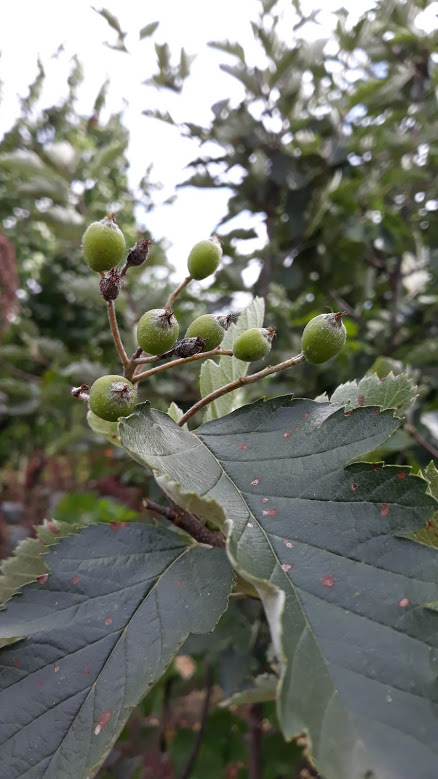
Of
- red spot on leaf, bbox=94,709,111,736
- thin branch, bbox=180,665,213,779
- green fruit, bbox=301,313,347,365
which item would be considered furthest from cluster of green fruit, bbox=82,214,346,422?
thin branch, bbox=180,665,213,779

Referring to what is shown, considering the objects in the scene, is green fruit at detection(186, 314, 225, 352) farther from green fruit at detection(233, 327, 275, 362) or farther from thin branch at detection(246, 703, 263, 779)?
thin branch at detection(246, 703, 263, 779)

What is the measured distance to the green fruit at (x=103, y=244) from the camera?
0.86 m

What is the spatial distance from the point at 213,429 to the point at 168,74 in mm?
2354

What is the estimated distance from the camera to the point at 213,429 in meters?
0.82

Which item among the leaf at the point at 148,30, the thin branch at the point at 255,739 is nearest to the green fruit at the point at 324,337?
the thin branch at the point at 255,739

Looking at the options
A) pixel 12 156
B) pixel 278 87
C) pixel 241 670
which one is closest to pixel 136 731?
pixel 241 670

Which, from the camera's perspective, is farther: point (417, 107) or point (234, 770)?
point (417, 107)

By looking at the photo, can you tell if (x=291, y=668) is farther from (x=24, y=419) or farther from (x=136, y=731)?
(x=24, y=419)

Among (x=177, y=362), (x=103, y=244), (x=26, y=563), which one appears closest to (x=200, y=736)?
(x=26, y=563)

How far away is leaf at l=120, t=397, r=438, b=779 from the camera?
52cm

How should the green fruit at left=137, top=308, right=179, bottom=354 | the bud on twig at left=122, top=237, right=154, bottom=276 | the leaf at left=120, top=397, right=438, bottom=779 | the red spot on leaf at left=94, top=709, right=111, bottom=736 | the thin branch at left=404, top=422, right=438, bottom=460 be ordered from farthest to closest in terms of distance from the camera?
the thin branch at left=404, top=422, right=438, bottom=460 < the bud on twig at left=122, top=237, right=154, bottom=276 < the green fruit at left=137, top=308, right=179, bottom=354 < the red spot on leaf at left=94, top=709, right=111, bottom=736 < the leaf at left=120, top=397, right=438, bottom=779

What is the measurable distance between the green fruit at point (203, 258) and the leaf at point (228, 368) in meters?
0.10

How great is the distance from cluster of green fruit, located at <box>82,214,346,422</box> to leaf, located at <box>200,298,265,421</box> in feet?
0.22

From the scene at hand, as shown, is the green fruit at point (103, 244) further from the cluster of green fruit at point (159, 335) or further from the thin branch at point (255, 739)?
the thin branch at point (255, 739)
